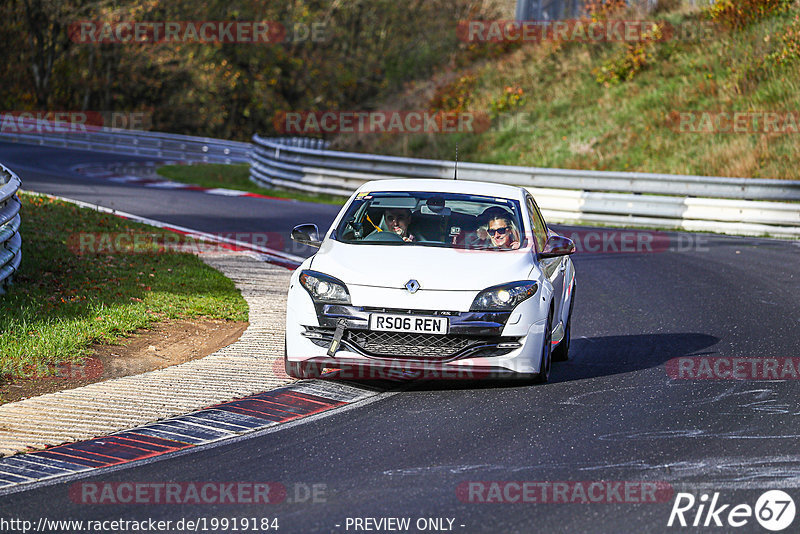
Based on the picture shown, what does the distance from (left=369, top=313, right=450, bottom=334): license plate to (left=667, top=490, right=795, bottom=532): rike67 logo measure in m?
2.49

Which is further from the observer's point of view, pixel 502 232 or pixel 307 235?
pixel 502 232

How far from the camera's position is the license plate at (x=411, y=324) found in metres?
7.43

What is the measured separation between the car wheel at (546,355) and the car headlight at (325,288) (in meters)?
1.49

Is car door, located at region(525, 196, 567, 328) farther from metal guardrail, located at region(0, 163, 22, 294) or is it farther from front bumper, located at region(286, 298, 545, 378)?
metal guardrail, located at region(0, 163, 22, 294)

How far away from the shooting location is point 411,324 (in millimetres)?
7434

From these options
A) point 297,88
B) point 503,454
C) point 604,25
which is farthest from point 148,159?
point 503,454

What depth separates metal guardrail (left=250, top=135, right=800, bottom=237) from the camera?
1956 centimetres

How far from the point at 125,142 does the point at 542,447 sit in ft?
116

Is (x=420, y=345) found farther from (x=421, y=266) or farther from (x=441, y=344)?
(x=421, y=266)

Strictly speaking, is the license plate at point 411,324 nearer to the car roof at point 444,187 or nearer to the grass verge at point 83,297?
the car roof at point 444,187
